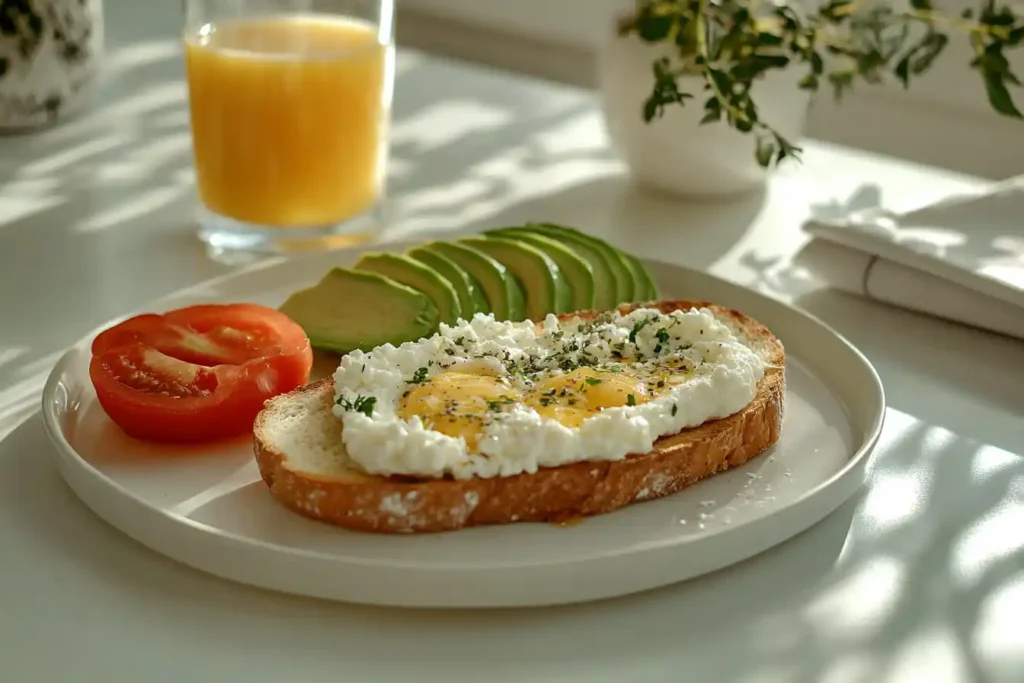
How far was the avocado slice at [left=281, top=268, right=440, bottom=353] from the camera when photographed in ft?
6.77

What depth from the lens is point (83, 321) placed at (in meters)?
2.33

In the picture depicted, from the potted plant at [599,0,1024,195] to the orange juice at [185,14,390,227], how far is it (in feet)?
1.86

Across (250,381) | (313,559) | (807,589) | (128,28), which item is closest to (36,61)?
(128,28)

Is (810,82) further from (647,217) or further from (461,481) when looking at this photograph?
(461,481)

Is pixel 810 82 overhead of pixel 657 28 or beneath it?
beneath

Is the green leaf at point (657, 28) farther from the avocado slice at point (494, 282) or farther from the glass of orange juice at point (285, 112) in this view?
the avocado slice at point (494, 282)

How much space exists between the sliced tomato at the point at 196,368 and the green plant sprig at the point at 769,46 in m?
0.94

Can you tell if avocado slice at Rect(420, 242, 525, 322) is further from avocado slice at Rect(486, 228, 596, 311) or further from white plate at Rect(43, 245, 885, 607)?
white plate at Rect(43, 245, 885, 607)

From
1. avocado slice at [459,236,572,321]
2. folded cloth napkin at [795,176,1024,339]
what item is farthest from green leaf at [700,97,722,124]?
avocado slice at [459,236,572,321]

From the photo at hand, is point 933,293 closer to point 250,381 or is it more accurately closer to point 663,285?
point 663,285

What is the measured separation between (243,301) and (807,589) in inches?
47.3

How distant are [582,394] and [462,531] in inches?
10.8

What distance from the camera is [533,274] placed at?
2.20 meters

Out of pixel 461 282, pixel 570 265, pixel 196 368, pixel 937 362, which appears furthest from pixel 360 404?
pixel 937 362
